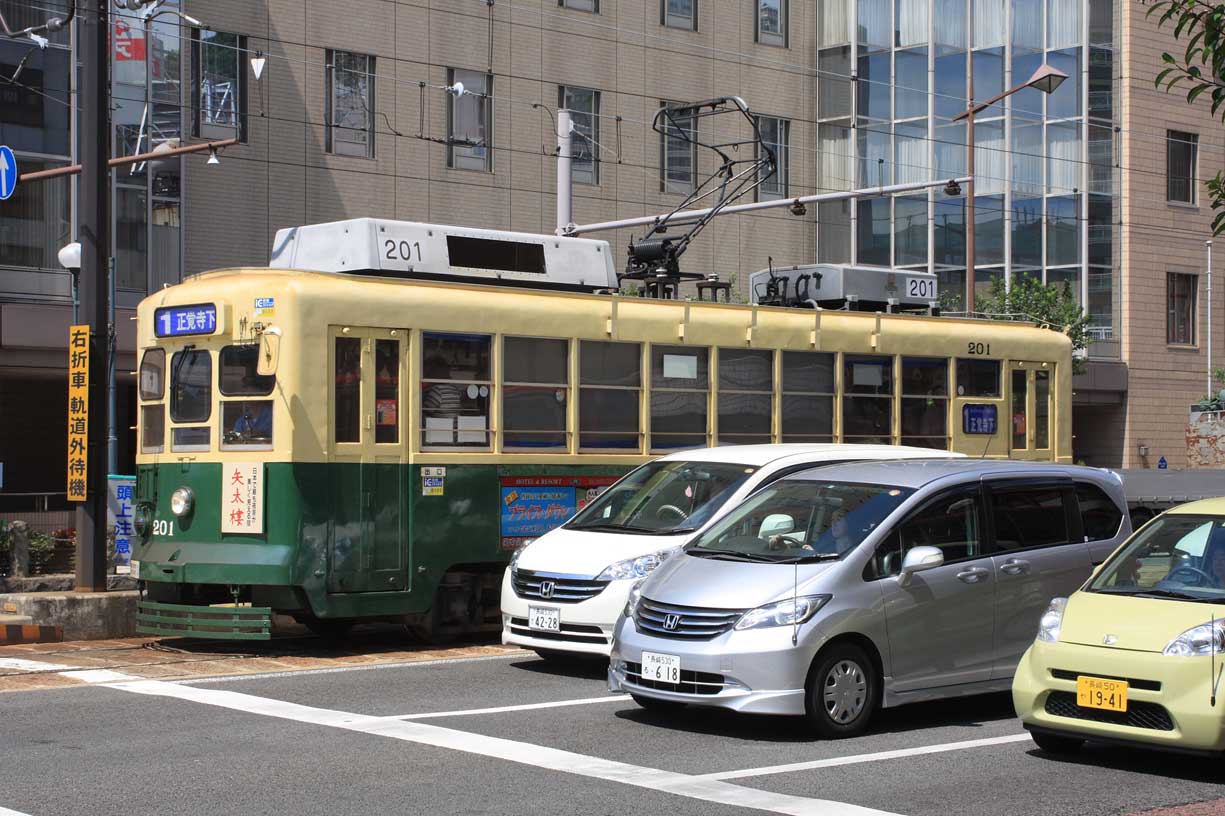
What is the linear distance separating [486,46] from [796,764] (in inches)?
1100

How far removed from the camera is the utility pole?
15656 mm

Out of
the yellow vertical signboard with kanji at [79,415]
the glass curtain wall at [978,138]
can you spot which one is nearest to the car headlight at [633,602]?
the yellow vertical signboard with kanji at [79,415]

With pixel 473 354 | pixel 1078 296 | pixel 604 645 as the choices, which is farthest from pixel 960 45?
pixel 604 645

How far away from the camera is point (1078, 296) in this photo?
43.0m

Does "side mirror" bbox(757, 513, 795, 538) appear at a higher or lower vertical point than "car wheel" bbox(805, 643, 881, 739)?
higher

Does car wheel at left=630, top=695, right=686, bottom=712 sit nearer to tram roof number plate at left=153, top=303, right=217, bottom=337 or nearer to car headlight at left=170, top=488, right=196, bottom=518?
car headlight at left=170, top=488, right=196, bottom=518

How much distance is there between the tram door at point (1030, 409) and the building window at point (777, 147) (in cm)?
2059

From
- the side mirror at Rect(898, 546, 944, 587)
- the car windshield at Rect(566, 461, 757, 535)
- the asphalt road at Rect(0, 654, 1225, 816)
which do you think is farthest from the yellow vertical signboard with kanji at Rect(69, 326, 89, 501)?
the side mirror at Rect(898, 546, 944, 587)

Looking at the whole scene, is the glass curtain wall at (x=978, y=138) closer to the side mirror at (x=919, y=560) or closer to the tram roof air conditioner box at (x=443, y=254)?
the tram roof air conditioner box at (x=443, y=254)

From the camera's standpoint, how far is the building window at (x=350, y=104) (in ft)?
108

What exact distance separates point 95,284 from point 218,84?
53.9ft

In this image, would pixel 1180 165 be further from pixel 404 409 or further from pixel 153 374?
pixel 153 374

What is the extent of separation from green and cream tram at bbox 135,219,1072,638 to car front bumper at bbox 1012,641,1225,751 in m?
6.66

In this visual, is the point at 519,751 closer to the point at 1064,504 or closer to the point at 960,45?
the point at 1064,504
